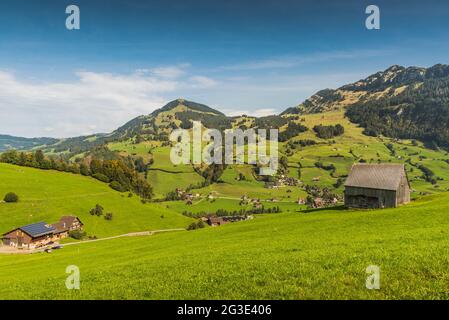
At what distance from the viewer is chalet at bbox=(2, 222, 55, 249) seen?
133 meters

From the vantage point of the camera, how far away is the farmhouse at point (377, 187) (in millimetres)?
78562

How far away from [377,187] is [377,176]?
3531 mm

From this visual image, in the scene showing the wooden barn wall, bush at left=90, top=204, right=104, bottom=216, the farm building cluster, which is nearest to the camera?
the wooden barn wall

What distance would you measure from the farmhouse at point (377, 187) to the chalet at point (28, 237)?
114m

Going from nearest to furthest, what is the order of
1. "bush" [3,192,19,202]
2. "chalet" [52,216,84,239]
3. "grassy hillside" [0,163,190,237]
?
"chalet" [52,216,84,239] → "grassy hillside" [0,163,190,237] → "bush" [3,192,19,202]

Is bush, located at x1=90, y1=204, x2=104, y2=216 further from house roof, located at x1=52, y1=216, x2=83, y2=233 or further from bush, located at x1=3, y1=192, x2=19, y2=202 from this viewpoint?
bush, located at x1=3, y1=192, x2=19, y2=202

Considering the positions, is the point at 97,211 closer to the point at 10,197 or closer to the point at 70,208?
the point at 70,208

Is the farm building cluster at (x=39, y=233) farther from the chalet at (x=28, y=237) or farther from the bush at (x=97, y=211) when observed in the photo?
the bush at (x=97, y=211)

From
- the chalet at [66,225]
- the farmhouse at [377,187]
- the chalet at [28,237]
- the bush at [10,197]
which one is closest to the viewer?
the farmhouse at [377,187]

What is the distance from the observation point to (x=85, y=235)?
152m

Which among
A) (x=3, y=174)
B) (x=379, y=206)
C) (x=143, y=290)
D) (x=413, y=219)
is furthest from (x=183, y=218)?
(x=143, y=290)

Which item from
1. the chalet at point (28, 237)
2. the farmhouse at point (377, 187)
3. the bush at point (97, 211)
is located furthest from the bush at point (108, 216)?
the farmhouse at point (377, 187)

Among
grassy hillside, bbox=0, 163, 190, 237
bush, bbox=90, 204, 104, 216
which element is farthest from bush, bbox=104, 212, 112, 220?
bush, bbox=90, 204, 104, 216
